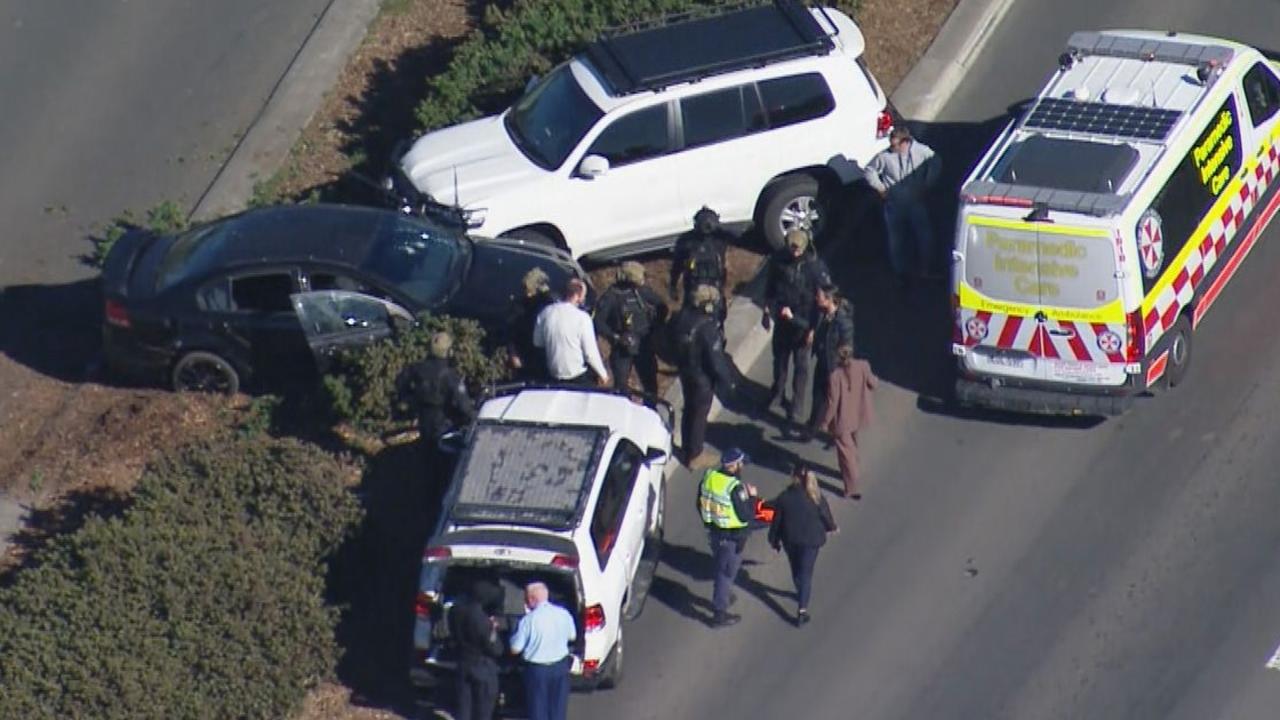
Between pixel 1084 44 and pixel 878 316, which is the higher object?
pixel 1084 44

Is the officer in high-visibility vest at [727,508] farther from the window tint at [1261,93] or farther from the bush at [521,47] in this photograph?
the bush at [521,47]

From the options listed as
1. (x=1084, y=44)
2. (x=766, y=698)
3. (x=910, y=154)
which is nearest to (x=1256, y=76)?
(x=1084, y=44)

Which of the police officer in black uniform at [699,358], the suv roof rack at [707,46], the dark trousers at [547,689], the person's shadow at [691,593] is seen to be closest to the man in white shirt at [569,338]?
the police officer in black uniform at [699,358]

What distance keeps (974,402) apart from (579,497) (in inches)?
160

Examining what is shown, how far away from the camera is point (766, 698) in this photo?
17.7m

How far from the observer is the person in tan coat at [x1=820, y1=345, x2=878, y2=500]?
18.8 meters

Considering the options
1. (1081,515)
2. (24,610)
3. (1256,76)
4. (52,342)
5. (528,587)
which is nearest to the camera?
(528,587)

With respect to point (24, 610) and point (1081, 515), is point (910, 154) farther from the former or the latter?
point (24, 610)

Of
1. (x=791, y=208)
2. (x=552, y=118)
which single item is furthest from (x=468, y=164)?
(x=791, y=208)

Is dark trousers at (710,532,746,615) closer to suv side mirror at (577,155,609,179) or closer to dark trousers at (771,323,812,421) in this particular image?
dark trousers at (771,323,812,421)

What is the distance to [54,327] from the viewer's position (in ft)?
73.8

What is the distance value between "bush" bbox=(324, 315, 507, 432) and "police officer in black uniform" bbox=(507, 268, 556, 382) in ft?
0.37

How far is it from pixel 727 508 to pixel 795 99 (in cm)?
505

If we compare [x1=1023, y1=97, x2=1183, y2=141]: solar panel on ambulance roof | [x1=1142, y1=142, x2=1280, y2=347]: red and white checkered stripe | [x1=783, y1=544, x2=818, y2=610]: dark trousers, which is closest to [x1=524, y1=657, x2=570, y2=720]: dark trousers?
[x1=783, y1=544, x2=818, y2=610]: dark trousers
